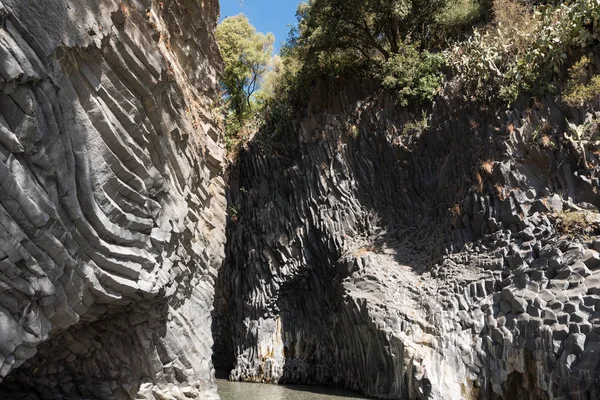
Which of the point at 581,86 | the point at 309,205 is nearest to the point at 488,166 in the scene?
the point at 581,86

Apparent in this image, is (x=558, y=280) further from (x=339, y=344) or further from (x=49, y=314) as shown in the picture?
(x=49, y=314)

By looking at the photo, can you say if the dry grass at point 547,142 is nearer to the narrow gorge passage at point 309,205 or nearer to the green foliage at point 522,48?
the narrow gorge passage at point 309,205

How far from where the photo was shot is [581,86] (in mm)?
10672

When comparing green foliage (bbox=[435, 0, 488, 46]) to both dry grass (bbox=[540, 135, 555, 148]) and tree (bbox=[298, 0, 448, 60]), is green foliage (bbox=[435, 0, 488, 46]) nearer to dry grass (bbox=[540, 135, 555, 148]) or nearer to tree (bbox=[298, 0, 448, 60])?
tree (bbox=[298, 0, 448, 60])

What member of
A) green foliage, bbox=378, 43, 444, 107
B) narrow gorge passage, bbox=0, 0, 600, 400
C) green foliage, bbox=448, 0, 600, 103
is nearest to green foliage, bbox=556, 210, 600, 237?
narrow gorge passage, bbox=0, 0, 600, 400

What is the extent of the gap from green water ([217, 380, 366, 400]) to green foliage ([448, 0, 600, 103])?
912cm

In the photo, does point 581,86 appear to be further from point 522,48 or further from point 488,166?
point 488,166

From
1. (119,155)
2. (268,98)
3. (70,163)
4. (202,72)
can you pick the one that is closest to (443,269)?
(202,72)

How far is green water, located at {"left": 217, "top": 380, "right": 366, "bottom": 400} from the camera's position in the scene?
1274cm

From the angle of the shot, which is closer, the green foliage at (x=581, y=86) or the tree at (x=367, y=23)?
the green foliage at (x=581, y=86)

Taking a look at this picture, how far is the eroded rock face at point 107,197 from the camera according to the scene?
5.06 m

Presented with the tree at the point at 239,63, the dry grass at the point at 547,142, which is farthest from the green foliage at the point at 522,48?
the tree at the point at 239,63

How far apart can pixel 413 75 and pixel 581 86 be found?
16.9ft

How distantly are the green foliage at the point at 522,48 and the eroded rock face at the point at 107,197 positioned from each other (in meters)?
7.11
